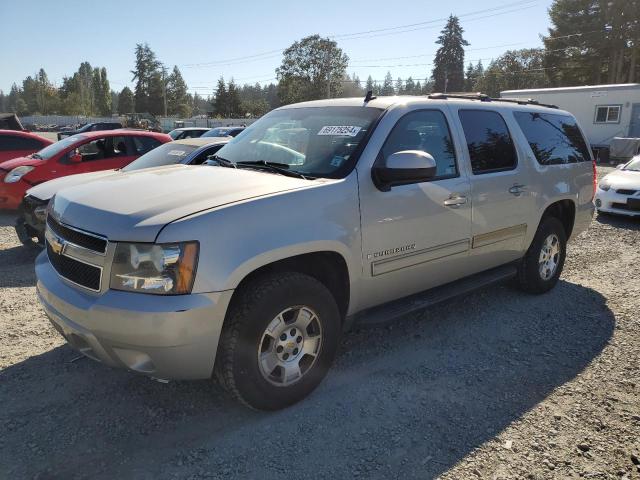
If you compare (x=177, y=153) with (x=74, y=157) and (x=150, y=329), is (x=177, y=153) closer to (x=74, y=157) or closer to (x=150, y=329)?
(x=74, y=157)

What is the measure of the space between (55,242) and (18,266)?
3844 millimetres

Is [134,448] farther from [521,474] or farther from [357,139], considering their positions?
[357,139]

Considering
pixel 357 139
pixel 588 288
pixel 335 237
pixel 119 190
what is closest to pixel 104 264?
pixel 119 190

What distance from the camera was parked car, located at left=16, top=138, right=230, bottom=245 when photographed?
5.90 meters

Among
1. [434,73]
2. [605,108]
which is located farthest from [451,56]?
[605,108]

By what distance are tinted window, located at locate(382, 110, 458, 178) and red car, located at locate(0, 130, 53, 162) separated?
10144mm

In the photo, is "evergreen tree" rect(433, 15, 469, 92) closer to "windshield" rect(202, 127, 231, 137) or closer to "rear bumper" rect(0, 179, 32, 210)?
"windshield" rect(202, 127, 231, 137)

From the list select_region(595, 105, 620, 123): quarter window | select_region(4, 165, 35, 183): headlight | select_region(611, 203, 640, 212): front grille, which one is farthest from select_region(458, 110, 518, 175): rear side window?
select_region(595, 105, 620, 123): quarter window

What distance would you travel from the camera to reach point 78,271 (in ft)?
9.05

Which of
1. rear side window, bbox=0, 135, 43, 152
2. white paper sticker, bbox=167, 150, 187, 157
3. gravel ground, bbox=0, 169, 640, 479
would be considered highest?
rear side window, bbox=0, 135, 43, 152

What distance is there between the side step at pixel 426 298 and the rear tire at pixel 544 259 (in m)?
0.29

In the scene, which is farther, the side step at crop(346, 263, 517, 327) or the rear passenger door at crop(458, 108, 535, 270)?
the rear passenger door at crop(458, 108, 535, 270)

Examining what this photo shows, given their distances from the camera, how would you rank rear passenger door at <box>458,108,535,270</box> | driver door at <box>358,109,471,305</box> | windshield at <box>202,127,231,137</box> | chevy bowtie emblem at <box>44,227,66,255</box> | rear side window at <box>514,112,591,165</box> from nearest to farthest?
1. chevy bowtie emblem at <box>44,227,66,255</box>
2. driver door at <box>358,109,471,305</box>
3. rear passenger door at <box>458,108,535,270</box>
4. rear side window at <box>514,112,591,165</box>
5. windshield at <box>202,127,231,137</box>

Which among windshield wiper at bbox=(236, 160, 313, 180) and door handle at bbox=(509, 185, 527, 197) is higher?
windshield wiper at bbox=(236, 160, 313, 180)
